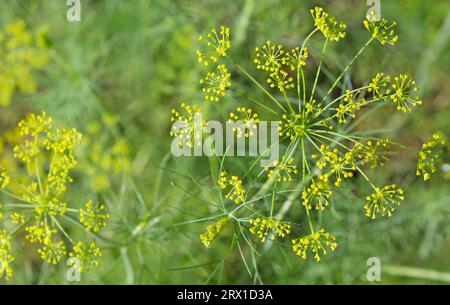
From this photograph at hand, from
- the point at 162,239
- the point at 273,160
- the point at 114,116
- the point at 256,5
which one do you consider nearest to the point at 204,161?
the point at 114,116

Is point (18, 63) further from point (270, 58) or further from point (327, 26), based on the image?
point (327, 26)

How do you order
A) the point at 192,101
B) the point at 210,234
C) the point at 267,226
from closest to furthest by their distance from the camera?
the point at 267,226 < the point at 210,234 < the point at 192,101

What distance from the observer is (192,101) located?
17.3 feet

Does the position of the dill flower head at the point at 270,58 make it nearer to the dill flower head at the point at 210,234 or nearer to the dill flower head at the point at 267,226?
the dill flower head at the point at 267,226

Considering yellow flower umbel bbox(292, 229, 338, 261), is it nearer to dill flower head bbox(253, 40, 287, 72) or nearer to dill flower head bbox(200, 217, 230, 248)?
dill flower head bbox(200, 217, 230, 248)

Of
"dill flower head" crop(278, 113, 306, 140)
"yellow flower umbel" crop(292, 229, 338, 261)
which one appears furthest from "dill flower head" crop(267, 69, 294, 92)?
"yellow flower umbel" crop(292, 229, 338, 261)

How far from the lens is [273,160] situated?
3027 millimetres

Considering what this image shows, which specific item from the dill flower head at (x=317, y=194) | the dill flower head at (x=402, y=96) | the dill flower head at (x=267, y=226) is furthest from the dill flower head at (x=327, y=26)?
the dill flower head at (x=267, y=226)

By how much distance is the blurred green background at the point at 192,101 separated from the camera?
4.71m

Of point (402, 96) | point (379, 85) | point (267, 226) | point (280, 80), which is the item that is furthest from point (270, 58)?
point (267, 226)

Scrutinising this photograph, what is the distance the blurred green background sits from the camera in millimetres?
4707
